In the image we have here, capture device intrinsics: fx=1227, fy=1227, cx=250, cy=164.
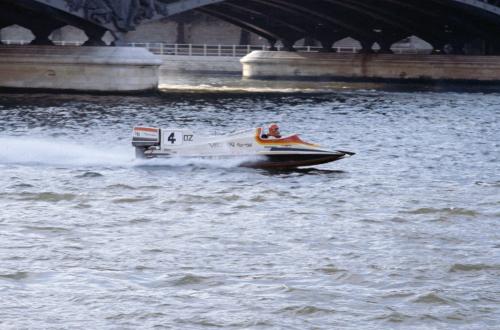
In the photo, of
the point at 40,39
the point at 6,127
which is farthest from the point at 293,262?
the point at 40,39

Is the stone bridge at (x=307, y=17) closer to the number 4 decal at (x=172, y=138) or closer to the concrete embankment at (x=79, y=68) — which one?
the concrete embankment at (x=79, y=68)

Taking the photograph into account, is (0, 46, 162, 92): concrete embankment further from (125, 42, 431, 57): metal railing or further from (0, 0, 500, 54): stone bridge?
(125, 42, 431, 57): metal railing

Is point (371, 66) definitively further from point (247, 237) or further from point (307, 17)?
point (247, 237)

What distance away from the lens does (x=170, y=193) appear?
2920cm

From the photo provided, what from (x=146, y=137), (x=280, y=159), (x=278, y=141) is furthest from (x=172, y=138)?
(x=280, y=159)

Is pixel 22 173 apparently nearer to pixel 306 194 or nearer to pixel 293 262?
pixel 306 194

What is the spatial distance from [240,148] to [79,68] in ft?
109

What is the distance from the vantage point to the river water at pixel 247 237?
18.0 meters

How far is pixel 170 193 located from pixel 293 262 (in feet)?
28.5

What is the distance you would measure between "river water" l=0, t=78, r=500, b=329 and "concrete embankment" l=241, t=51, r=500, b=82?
39949mm

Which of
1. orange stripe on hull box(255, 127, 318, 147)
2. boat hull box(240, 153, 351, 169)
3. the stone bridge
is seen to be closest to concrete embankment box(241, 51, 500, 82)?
the stone bridge

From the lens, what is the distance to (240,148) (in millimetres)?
34406

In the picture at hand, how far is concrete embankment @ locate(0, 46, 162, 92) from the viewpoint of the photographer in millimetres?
66000

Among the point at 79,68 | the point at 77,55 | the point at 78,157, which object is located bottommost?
the point at 78,157
